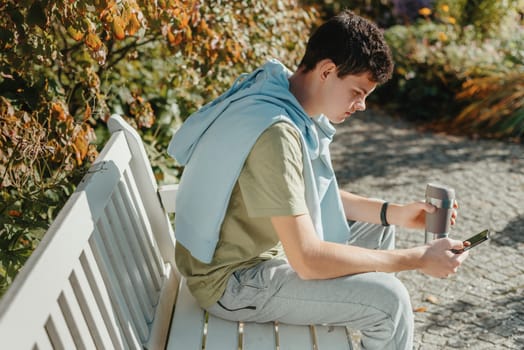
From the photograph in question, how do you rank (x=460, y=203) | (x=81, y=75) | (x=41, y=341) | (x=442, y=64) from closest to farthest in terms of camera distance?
(x=41, y=341)
(x=81, y=75)
(x=460, y=203)
(x=442, y=64)

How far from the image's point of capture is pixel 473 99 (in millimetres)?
6773

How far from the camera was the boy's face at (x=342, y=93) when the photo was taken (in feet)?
7.63

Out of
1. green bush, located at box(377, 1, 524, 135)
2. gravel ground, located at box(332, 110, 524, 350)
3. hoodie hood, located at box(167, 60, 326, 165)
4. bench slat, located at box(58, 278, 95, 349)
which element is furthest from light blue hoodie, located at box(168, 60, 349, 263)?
green bush, located at box(377, 1, 524, 135)

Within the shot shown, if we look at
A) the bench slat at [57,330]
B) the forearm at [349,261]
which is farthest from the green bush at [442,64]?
the bench slat at [57,330]

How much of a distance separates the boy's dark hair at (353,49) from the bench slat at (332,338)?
0.86m

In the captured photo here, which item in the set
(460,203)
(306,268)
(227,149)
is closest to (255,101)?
(227,149)

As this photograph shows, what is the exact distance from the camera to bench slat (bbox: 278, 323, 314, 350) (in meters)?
2.22

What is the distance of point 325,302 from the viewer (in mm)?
2209

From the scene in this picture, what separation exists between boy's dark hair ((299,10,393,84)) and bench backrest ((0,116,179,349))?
77cm

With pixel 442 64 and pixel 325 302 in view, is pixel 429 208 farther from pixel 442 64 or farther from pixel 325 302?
pixel 442 64

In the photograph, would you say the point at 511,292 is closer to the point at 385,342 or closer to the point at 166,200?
the point at 385,342

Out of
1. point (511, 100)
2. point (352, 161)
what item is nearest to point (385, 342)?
point (352, 161)

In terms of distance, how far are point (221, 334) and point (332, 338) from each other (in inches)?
14.7

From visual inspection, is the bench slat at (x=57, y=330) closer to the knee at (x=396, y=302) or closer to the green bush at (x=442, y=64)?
the knee at (x=396, y=302)
